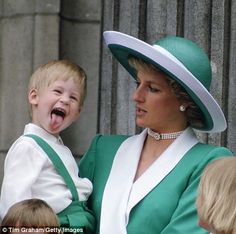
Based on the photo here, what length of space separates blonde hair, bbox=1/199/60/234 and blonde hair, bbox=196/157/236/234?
64cm

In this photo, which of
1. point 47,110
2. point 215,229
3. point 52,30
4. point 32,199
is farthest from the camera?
point 52,30

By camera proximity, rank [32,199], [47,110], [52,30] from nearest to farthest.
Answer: [32,199] → [47,110] → [52,30]

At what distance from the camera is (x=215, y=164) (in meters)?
3.66

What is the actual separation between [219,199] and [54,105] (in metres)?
Result: 1.08

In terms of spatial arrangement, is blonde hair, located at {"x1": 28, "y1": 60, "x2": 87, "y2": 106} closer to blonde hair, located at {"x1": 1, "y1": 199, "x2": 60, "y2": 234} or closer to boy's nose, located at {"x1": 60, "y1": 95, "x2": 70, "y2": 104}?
boy's nose, located at {"x1": 60, "y1": 95, "x2": 70, "y2": 104}

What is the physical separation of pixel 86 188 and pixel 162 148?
13.1 inches

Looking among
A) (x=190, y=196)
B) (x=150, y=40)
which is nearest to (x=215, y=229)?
(x=190, y=196)

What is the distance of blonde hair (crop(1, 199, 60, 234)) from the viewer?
13.0ft

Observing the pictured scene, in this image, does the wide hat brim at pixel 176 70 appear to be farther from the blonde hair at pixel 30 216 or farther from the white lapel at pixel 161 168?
the blonde hair at pixel 30 216

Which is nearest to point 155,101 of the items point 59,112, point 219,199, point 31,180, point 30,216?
point 59,112

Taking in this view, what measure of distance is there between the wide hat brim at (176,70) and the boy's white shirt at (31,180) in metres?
0.48

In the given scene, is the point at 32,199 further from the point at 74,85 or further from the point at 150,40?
the point at 150,40

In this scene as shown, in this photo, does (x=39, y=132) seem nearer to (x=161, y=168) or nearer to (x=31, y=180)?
(x=31, y=180)

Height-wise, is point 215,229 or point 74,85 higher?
point 74,85
